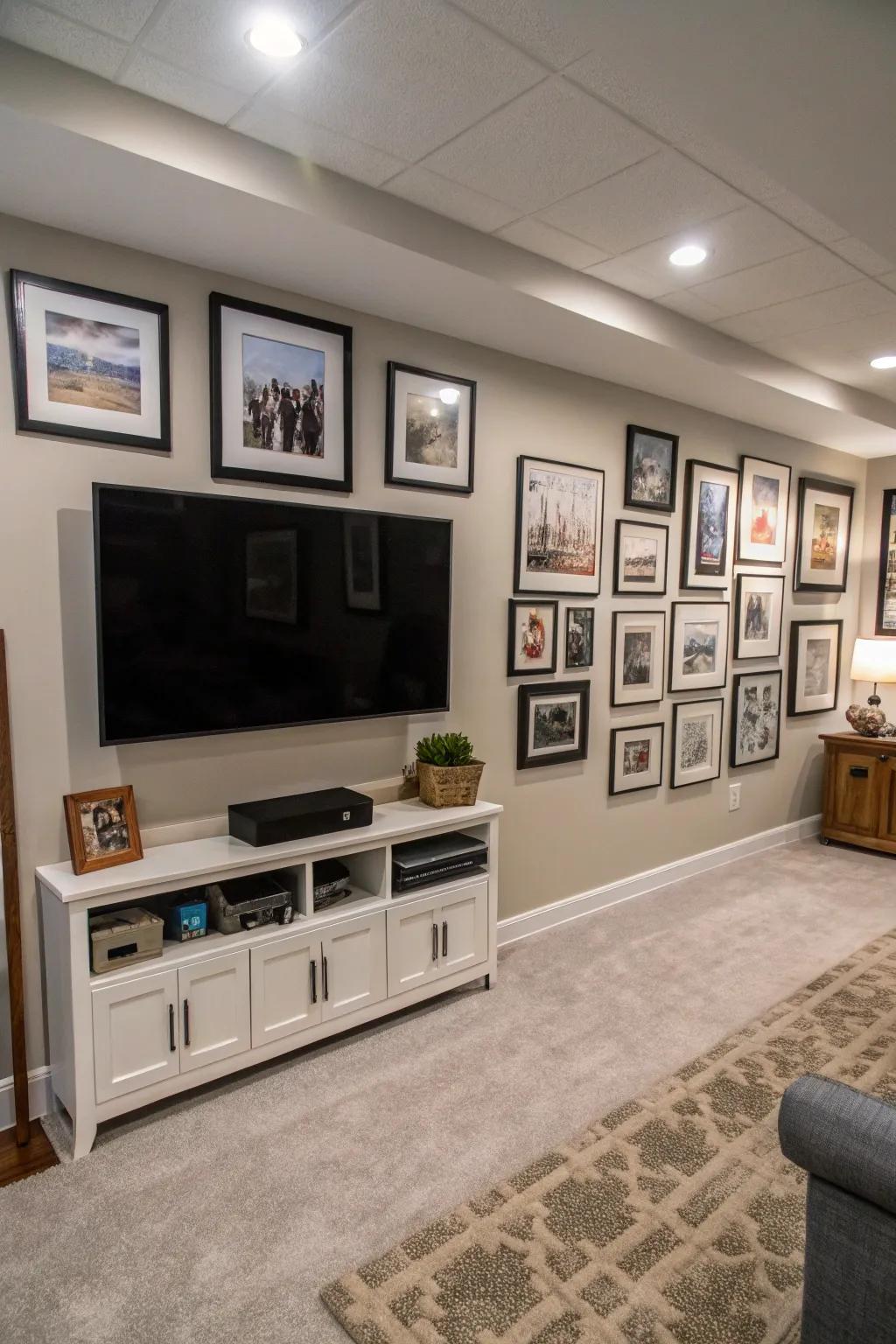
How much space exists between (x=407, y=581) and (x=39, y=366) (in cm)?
132

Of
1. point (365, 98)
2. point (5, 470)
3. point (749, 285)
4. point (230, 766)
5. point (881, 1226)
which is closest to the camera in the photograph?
point (881, 1226)

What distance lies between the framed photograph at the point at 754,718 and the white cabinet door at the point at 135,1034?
3.42 meters

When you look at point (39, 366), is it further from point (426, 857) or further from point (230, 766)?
point (426, 857)

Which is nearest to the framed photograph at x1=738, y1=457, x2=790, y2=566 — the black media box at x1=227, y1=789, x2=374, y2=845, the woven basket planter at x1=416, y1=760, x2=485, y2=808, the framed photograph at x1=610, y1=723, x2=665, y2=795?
the framed photograph at x1=610, y1=723, x2=665, y2=795

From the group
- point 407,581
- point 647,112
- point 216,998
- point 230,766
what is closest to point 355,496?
point 407,581

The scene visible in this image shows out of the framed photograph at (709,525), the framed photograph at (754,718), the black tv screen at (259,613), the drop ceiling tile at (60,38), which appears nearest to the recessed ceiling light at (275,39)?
the drop ceiling tile at (60,38)

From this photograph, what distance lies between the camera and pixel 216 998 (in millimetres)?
2324

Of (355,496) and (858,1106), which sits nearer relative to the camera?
(858,1106)

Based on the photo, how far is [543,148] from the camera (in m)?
2.04

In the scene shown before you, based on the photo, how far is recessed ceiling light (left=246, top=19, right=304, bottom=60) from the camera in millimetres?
1617

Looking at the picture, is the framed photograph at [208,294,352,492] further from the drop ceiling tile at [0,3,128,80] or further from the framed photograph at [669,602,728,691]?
the framed photograph at [669,602,728,691]

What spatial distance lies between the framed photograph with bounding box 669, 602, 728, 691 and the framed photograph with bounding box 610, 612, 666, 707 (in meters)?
0.11

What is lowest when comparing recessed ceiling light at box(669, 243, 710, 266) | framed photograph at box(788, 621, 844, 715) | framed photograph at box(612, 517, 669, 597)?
framed photograph at box(788, 621, 844, 715)

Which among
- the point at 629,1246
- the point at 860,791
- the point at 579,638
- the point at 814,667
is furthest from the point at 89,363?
the point at 860,791
